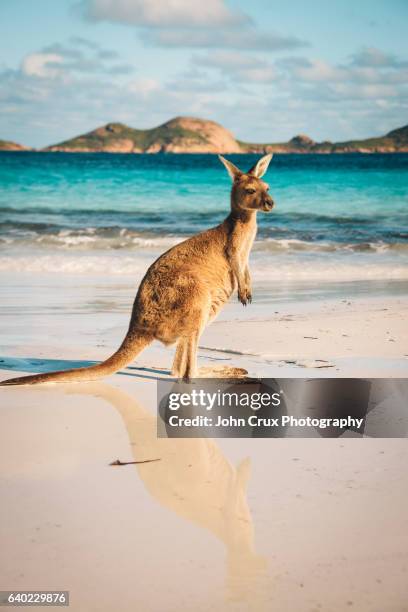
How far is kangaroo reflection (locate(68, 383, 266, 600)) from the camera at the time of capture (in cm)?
229

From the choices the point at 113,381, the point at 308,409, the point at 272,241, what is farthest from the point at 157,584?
the point at 272,241

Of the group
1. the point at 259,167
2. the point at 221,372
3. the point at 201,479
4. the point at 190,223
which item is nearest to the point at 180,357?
the point at 221,372

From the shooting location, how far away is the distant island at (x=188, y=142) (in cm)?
7062

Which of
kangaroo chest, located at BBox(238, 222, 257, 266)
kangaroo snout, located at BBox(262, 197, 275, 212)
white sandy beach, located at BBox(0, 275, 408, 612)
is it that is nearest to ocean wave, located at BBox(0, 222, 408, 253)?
kangaroo chest, located at BBox(238, 222, 257, 266)

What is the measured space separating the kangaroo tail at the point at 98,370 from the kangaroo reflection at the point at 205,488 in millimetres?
408

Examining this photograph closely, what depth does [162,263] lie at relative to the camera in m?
4.34

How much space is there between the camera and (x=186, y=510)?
104 inches

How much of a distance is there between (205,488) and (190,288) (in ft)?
5.06

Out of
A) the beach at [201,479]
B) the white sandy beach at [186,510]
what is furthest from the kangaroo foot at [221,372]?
the white sandy beach at [186,510]

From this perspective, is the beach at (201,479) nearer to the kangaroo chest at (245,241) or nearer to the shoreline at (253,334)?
the shoreline at (253,334)

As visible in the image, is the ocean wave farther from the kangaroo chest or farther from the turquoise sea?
the kangaroo chest

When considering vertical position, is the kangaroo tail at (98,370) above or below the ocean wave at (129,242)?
below

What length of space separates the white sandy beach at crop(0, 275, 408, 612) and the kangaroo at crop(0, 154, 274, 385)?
19cm

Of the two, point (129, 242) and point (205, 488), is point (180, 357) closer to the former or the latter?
point (205, 488)
